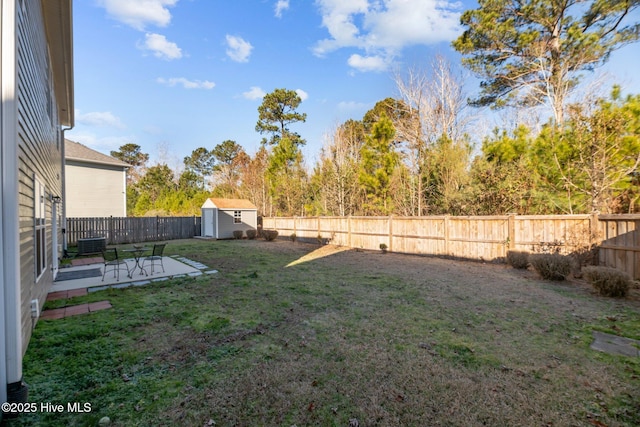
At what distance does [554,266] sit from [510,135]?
262 inches

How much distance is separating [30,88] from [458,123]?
1626 centimetres

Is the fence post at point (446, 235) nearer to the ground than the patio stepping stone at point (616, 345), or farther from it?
farther from it

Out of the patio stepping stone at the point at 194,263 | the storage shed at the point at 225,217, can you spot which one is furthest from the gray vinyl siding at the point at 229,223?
the patio stepping stone at the point at 194,263

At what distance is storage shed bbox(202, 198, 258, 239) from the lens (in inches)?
711

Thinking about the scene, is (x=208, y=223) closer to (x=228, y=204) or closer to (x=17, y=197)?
(x=228, y=204)

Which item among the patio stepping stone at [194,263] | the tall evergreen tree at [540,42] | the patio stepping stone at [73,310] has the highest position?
the tall evergreen tree at [540,42]

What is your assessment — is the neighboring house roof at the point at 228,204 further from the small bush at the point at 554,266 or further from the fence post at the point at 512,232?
the small bush at the point at 554,266

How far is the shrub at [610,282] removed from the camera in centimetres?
516

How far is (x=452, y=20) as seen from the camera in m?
12.6

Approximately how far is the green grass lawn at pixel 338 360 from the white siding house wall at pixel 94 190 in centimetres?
1535

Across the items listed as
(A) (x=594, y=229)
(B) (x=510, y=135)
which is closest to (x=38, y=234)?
(A) (x=594, y=229)

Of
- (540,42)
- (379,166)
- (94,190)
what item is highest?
(540,42)

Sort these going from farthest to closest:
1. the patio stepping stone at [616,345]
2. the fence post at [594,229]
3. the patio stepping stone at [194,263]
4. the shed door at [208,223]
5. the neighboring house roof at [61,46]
Answer: the shed door at [208,223]
the patio stepping stone at [194,263]
the fence post at [594,229]
the neighboring house roof at [61,46]
the patio stepping stone at [616,345]

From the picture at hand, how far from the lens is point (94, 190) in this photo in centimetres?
1734
